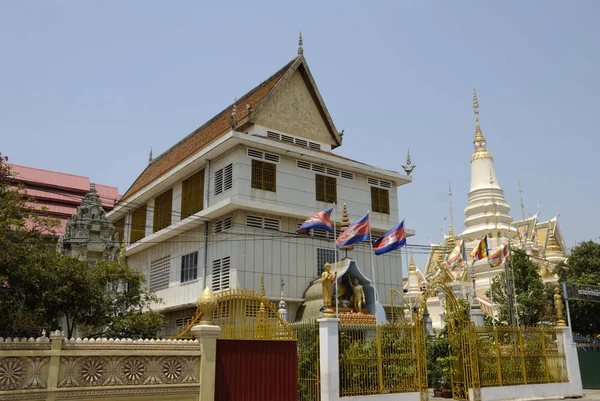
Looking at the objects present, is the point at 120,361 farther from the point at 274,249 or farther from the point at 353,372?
the point at 274,249

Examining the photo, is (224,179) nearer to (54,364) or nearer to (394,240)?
(394,240)

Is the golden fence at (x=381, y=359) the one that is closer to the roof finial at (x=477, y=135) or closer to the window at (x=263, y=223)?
the window at (x=263, y=223)

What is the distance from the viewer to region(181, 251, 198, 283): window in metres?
22.9

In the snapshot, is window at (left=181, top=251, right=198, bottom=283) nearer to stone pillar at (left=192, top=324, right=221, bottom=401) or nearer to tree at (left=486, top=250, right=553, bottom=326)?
stone pillar at (left=192, top=324, right=221, bottom=401)

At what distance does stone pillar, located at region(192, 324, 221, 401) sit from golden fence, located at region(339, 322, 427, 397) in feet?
12.2

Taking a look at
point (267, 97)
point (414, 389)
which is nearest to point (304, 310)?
point (414, 389)

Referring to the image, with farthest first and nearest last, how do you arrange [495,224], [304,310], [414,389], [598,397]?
[495,224]
[304,310]
[598,397]
[414,389]

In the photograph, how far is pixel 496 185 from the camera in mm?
50062

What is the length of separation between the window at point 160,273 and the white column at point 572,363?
15.5 metres

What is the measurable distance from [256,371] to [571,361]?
12.6m

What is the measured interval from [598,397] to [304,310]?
10363mm

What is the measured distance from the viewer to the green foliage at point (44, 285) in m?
14.8

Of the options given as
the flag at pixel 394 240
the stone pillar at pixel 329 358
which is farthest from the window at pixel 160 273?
the stone pillar at pixel 329 358

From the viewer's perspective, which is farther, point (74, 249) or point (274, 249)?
point (74, 249)
